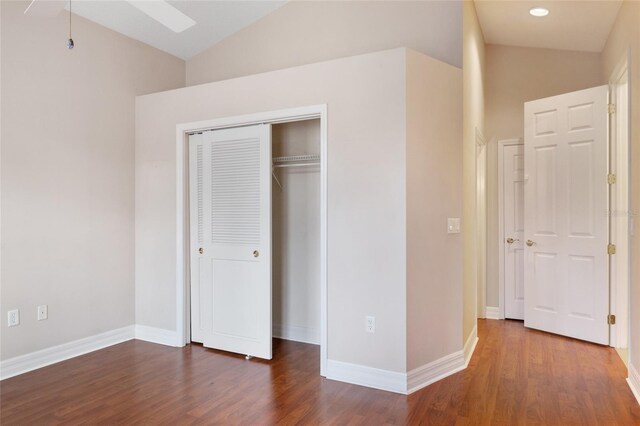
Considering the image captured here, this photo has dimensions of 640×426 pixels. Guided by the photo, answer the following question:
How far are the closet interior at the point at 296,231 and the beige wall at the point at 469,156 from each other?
133 cm

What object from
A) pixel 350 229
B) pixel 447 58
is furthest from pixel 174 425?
pixel 447 58

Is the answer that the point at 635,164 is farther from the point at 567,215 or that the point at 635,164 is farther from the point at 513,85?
the point at 513,85

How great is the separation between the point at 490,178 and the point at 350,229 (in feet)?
8.36

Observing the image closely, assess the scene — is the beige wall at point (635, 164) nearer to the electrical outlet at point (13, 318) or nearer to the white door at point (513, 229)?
the white door at point (513, 229)

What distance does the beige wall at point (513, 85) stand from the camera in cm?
448

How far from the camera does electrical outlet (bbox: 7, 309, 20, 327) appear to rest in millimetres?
3189

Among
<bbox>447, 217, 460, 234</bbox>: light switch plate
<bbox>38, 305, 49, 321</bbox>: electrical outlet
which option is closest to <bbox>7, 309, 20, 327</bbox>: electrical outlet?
<bbox>38, 305, 49, 321</bbox>: electrical outlet

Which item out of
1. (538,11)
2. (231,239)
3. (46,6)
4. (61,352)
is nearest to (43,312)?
(61,352)

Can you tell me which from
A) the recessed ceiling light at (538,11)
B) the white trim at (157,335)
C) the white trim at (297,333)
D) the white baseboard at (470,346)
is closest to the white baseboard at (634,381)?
the white baseboard at (470,346)

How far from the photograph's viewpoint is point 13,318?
3.21 m

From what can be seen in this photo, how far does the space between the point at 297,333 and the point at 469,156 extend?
2.28m

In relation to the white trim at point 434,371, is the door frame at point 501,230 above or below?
above

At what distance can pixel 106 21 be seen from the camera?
12.5ft

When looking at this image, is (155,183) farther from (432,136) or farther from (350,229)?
(432,136)
